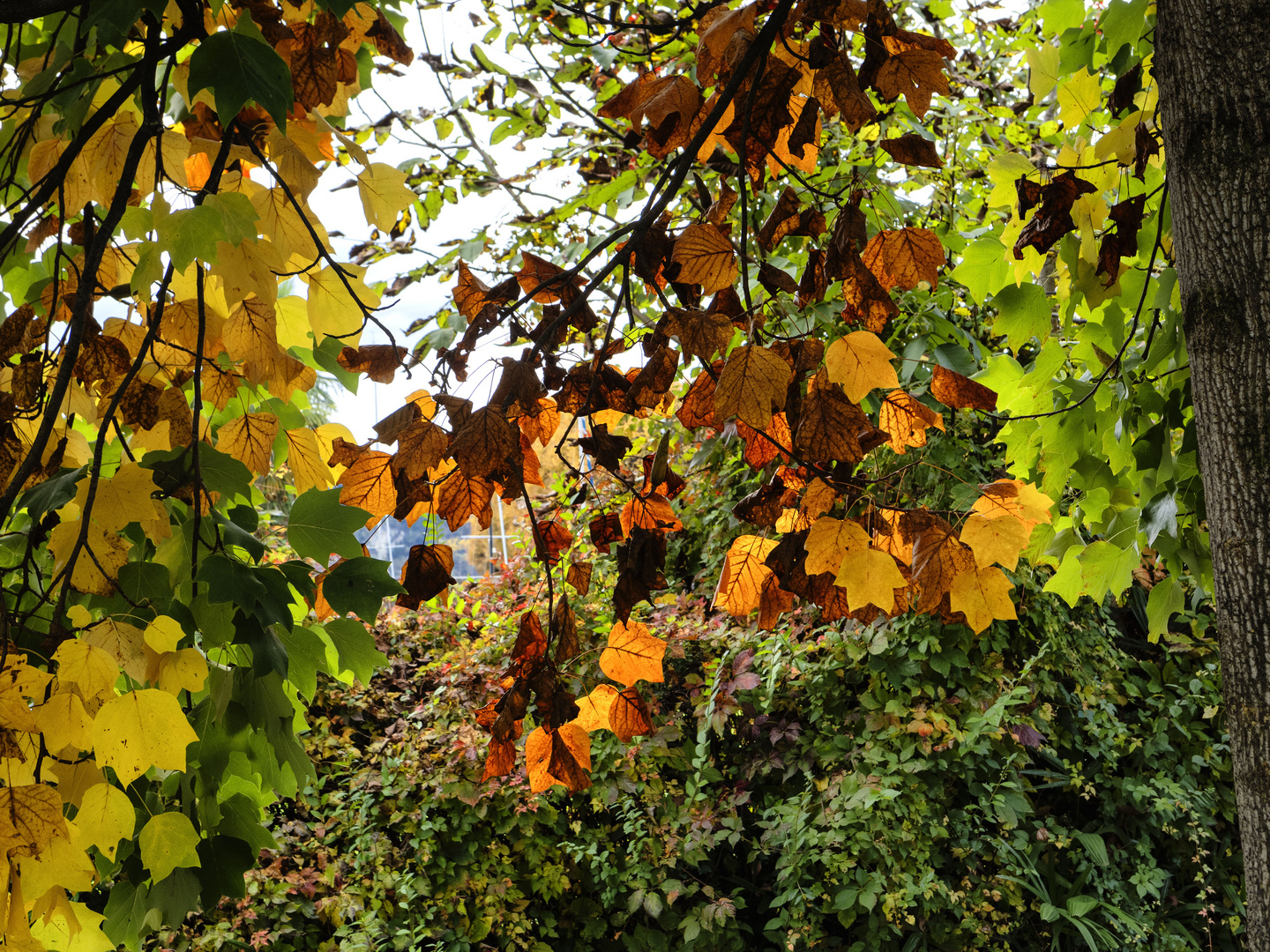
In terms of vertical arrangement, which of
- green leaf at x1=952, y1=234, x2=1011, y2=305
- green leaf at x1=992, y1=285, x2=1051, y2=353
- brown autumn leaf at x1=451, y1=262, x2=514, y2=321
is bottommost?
brown autumn leaf at x1=451, y1=262, x2=514, y2=321

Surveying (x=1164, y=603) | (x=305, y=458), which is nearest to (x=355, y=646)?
(x=305, y=458)

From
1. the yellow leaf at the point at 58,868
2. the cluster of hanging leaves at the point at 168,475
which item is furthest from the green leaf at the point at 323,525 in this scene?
the yellow leaf at the point at 58,868

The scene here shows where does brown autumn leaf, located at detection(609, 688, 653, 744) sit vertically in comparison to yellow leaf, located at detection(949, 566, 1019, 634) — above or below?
below

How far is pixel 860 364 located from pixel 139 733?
80 centimetres

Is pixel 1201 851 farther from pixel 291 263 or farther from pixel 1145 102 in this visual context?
pixel 291 263

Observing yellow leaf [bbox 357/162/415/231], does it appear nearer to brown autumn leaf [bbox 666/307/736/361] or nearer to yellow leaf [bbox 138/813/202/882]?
brown autumn leaf [bbox 666/307/736/361]

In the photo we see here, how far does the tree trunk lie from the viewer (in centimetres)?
95

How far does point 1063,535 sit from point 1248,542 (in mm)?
947

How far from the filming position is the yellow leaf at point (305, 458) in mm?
1297

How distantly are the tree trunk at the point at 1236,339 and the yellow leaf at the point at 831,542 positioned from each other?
1.43 ft

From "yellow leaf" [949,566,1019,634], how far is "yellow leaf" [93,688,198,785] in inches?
31.7

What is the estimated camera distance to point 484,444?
0.82 meters

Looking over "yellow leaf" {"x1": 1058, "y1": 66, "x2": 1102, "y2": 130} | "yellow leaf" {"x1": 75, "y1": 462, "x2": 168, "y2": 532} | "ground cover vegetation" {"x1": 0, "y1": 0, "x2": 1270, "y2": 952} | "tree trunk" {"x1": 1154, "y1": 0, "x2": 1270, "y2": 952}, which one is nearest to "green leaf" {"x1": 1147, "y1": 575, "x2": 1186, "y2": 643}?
"ground cover vegetation" {"x1": 0, "y1": 0, "x2": 1270, "y2": 952}

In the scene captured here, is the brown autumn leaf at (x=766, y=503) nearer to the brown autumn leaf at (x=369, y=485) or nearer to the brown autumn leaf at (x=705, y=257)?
the brown autumn leaf at (x=705, y=257)
